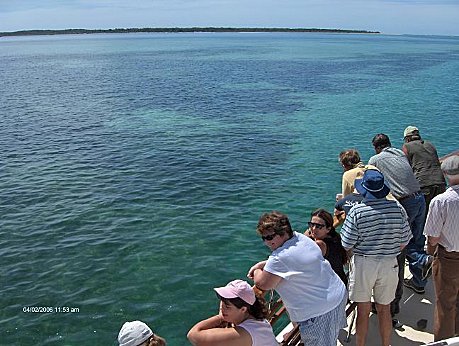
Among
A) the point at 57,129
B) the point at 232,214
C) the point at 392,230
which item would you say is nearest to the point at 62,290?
the point at 232,214

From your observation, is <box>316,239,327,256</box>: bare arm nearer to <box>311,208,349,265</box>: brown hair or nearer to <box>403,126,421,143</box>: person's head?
<box>311,208,349,265</box>: brown hair

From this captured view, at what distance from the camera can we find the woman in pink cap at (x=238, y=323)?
3.44 meters

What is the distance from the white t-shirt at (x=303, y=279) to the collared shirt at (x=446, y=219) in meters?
1.49

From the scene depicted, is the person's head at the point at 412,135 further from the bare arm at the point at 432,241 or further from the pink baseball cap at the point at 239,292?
the pink baseball cap at the point at 239,292

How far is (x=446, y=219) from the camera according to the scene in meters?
4.78

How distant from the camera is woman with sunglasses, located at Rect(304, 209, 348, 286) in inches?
187

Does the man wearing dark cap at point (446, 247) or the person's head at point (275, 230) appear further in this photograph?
the man wearing dark cap at point (446, 247)

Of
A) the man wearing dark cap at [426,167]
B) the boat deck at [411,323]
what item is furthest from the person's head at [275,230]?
the man wearing dark cap at [426,167]

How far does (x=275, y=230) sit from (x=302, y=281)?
1.45ft

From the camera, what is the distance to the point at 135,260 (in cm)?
1073

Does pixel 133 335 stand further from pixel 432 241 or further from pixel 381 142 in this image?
pixel 381 142

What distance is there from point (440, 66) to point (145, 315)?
2699 inches

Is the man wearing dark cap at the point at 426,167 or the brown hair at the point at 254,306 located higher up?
the man wearing dark cap at the point at 426,167
